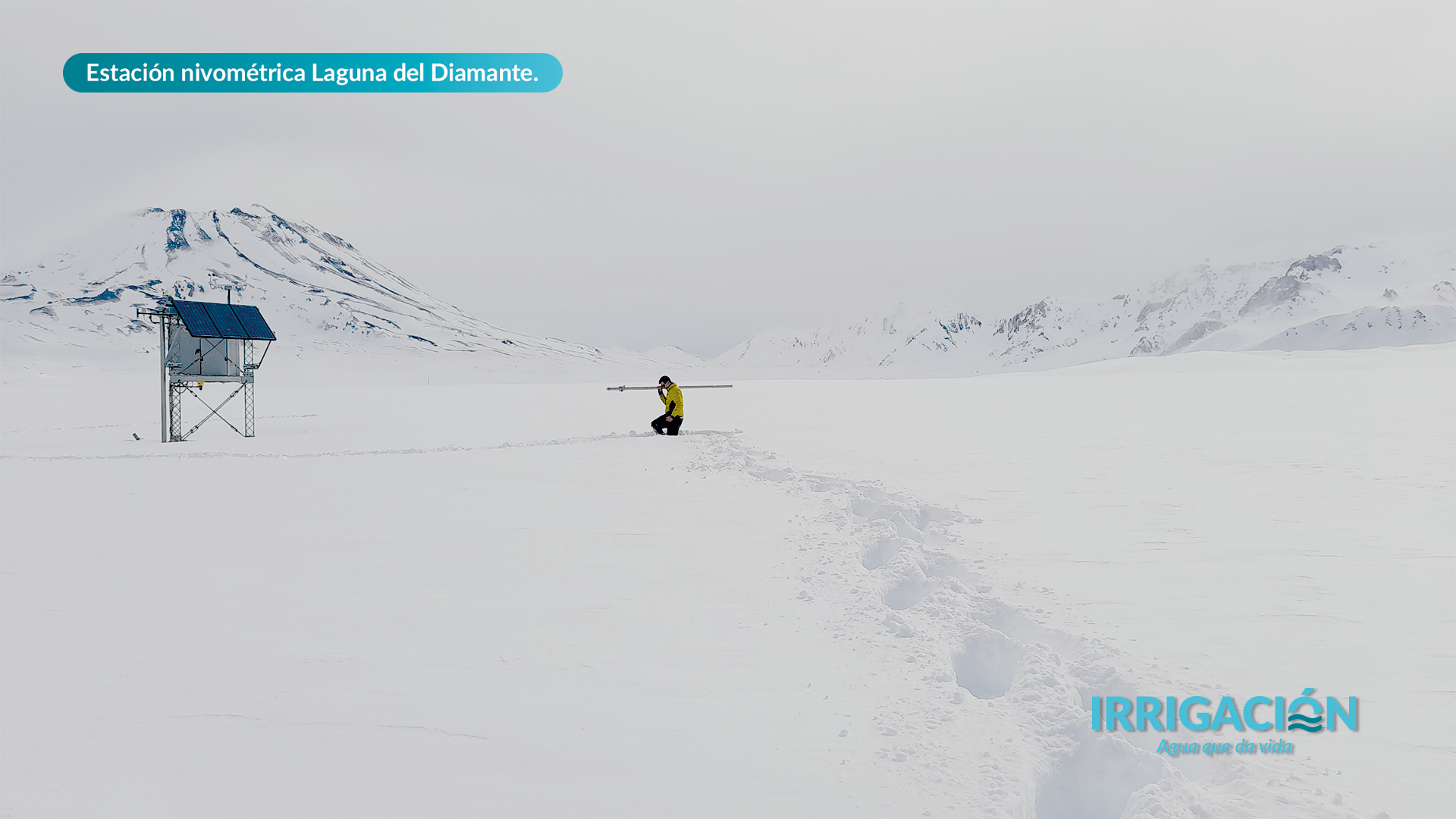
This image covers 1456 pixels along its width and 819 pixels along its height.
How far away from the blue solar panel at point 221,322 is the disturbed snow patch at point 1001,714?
2429cm

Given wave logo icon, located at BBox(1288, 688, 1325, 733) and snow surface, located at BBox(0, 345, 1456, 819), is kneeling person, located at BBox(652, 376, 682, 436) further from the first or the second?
wave logo icon, located at BBox(1288, 688, 1325, 733)

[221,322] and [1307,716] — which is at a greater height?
[221,322]

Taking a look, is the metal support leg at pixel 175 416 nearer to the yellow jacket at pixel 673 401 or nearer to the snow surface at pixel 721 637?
the snow surface at pixel 721 637

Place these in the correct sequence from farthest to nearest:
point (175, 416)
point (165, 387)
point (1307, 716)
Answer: point (175, 416) → point (165, 387) → point (1307, 716)

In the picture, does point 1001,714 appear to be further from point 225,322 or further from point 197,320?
point 225,322

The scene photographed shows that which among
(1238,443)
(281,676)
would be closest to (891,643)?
(281,676)

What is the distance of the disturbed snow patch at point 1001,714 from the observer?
3953mm

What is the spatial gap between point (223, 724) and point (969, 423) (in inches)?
873

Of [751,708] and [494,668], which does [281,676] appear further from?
[751,708]

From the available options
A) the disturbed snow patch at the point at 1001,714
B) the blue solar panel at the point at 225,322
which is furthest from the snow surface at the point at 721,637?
the blue solar panel at the point at 225,322

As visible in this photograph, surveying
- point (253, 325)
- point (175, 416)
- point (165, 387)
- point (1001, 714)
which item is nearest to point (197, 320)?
point (253, 325)

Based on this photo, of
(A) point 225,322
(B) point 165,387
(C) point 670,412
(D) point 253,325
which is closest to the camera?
(C) point 670,412

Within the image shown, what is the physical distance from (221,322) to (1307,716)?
30135 mm

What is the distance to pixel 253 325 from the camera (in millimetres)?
27578
